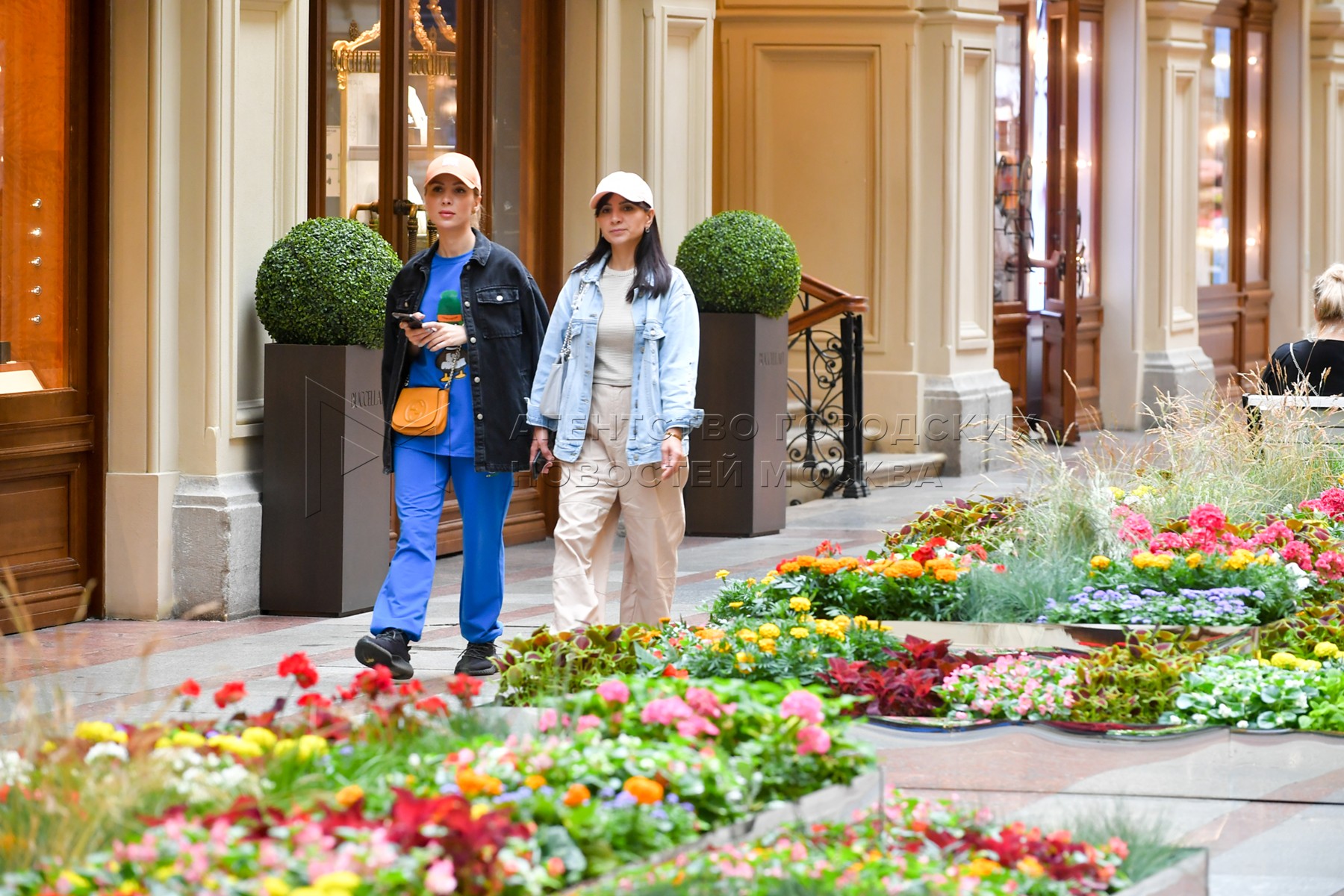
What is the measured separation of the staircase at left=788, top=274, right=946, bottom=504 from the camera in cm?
1195

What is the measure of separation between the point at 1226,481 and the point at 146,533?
175 inches

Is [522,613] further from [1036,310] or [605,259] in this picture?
[1036,310]

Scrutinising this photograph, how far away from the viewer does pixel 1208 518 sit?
6.71 m

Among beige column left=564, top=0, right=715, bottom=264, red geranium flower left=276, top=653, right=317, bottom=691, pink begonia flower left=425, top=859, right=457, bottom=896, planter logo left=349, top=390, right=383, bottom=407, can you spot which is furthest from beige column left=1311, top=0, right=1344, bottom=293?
pink begonia flower left=425, top=859, right=457, bottom=896

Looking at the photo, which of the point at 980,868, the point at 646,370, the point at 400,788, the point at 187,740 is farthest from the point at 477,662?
the point at 980,868

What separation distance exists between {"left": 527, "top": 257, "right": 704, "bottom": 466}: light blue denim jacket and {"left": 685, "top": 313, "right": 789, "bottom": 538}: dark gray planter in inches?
160

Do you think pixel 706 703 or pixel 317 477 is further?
pixel 317 477

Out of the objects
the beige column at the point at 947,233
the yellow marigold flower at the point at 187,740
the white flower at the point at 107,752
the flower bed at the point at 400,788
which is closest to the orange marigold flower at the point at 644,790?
the flower bed at the point at 400,788

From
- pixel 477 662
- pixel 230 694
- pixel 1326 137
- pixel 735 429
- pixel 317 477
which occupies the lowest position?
pixel 477 662

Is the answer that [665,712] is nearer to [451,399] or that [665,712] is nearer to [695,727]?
[695,727]

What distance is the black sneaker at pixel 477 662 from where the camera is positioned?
6.25 metres

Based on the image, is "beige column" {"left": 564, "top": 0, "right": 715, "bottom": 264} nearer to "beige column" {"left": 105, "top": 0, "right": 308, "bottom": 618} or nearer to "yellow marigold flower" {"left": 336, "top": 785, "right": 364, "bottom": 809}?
"beige column" {"left": 105, "top": 0, "right": 308, "bottom": 618}

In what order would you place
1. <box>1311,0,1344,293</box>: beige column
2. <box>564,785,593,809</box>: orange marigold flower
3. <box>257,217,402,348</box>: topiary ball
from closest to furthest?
<box>564,785,593,809</box>: orange marigold flower < <box>257,217,402,348</box>: topiary ball < <box>1311,0,1344,293</box>: beige column

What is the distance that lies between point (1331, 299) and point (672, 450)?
514 cm
